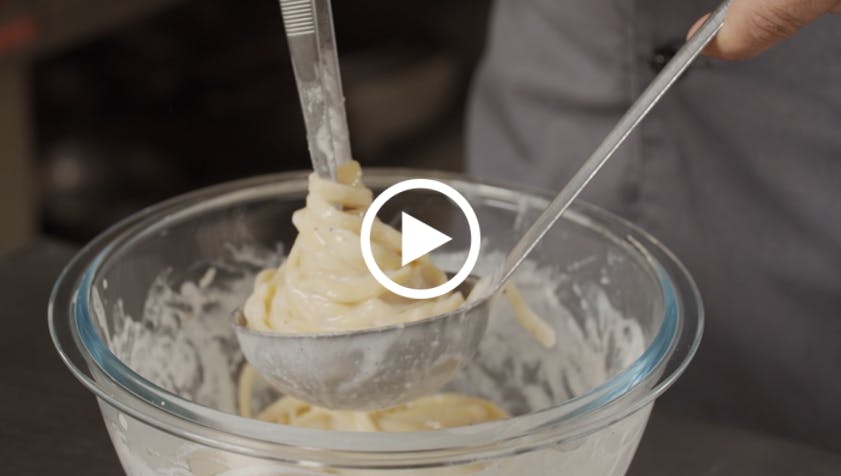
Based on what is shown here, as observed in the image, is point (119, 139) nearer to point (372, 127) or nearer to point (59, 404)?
point (372, 127)

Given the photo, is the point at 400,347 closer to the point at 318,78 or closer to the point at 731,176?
the point at 318,78

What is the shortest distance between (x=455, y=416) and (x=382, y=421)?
0.07m

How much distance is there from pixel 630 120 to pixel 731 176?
0.35 meters

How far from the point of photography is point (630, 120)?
26.0 inches

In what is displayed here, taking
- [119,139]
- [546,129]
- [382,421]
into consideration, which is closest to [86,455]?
[382,421]

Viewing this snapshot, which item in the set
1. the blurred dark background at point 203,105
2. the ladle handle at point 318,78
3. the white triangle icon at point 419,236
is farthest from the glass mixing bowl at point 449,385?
the blurred dark background at point 203,105

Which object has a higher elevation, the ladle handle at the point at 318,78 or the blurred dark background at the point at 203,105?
the ladle handle at the point at 318,78

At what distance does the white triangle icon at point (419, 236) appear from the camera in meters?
0.78

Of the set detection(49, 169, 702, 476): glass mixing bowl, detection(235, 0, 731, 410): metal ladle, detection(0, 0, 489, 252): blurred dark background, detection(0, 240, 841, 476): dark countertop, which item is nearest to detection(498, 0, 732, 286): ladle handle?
detection(235, 0, 731, 410): metal ladle

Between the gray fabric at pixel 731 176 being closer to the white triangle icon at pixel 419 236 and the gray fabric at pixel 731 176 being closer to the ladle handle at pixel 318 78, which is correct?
the white triangle icon at pixel 419 236

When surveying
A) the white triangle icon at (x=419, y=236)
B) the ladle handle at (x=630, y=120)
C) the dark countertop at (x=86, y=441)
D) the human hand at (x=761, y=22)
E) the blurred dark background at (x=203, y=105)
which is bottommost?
the blurred dark background at (x=203, y=105)

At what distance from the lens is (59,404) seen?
82 cm

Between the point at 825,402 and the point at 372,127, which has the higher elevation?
the point at 825,402

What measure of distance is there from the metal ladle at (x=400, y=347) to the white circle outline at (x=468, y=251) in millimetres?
46
